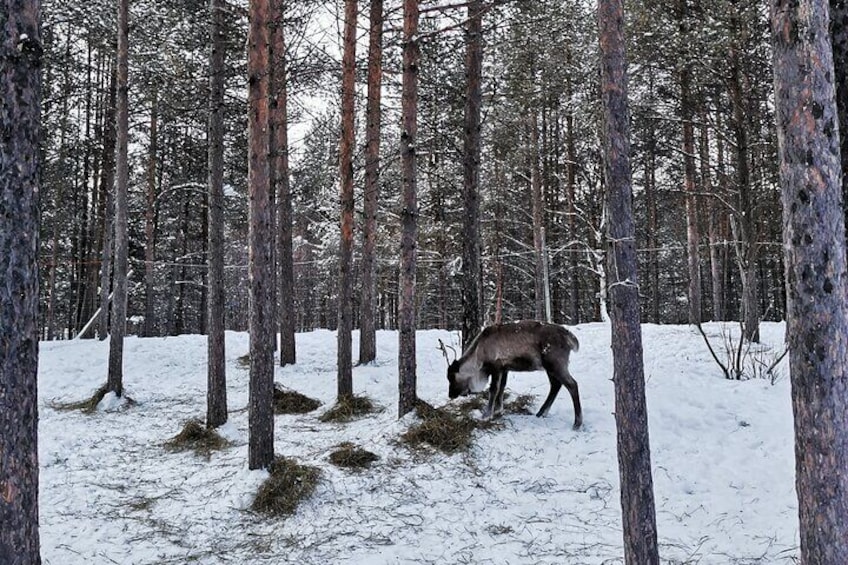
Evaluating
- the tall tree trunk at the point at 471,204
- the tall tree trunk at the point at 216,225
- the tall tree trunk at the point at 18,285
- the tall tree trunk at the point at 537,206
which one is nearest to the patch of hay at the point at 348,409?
Answer: the tall tree trunk at the point at 216,225

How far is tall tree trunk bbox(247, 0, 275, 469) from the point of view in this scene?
6812 mm

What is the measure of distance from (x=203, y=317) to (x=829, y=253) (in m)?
26.8

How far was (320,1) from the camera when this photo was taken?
30.4 ft

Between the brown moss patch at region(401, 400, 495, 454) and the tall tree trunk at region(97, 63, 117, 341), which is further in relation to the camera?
the tall tree trunk at region(97, 63, 117, 341)

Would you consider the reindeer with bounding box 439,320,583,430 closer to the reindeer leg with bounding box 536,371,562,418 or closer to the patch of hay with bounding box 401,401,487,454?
the reindeer leg with bounding box 536,371,562,418

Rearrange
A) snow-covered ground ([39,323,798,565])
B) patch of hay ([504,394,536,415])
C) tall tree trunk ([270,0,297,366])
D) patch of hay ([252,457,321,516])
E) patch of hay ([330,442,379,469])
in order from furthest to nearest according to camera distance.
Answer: tall tree trunk ([270,0,297,366])
patch of hay ([504,394,536,415])
patch of hay ([330,442,379,469])
patch of hay ([252,457,321,516])
snow-covered ground ([39,323,798,565])

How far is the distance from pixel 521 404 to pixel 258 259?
4.58 meters

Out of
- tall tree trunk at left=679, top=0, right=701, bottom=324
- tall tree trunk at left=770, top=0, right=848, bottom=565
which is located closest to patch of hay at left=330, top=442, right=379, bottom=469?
tall tree trunk at left=770, top=0, right=848, bottom=565

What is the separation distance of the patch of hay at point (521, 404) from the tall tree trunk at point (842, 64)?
5229 mm

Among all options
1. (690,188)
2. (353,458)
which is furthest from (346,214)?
(690,188)

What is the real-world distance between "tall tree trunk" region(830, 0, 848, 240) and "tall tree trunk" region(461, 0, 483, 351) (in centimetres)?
590

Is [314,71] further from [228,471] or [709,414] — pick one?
[709,414]

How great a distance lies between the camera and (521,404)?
8.76 metres

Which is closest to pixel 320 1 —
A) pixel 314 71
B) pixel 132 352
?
pixel 314 71
